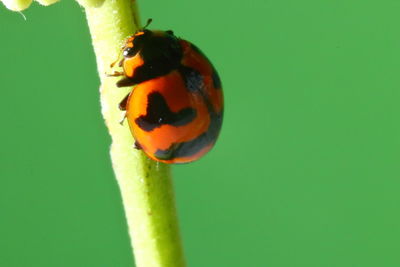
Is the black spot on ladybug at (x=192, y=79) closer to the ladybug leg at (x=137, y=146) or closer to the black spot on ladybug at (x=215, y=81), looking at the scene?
the black spot on ladybug at (x=215, y=81)

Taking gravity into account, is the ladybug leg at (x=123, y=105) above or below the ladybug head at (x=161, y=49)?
below

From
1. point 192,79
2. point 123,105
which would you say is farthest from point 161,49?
point 123,105

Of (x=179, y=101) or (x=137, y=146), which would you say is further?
(x=179, y=101)

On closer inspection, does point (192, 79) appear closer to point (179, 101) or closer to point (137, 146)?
point (179, 101)

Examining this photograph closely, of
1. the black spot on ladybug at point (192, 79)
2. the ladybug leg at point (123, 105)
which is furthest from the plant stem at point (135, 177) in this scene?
the black spot on ladybug at point (192, 79)

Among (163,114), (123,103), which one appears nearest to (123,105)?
(123,103)

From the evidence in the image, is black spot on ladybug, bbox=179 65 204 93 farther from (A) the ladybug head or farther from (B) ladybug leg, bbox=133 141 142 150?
(B) ladybug leg, bbox=133 141 142 150

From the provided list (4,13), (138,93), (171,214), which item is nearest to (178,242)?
(171,214)
